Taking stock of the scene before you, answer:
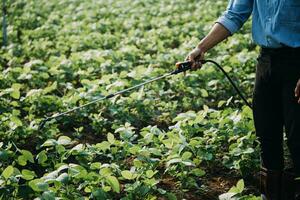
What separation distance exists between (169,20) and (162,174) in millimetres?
6487

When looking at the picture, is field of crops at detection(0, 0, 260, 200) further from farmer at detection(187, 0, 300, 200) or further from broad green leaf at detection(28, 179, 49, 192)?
farmer at detection(187, 0, 300, 200)

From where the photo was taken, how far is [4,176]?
11.1 ft

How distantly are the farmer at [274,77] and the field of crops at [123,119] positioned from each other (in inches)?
12.3

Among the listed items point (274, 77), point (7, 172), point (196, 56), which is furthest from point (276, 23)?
point (7, 172)

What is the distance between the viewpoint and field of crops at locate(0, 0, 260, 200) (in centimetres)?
371

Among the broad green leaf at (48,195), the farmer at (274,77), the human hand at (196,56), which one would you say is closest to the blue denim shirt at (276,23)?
the farmer at (274,77)

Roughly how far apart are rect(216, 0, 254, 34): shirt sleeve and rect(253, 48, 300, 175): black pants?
28 centimetres

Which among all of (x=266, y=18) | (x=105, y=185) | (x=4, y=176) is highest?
(x=266, y=18)

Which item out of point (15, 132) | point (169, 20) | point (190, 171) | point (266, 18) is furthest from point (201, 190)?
Answer: point (169, 20)

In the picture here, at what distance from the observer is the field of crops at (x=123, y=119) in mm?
3713

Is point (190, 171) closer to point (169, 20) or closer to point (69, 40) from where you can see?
point (69, 40)

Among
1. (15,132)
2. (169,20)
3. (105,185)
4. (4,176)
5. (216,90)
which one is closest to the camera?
(4,176)

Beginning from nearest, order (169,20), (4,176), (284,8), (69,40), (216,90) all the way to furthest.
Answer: (284,8) < (4,176) < (216,90) < (69,40) < (169,20)

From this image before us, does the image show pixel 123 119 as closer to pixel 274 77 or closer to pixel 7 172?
pixel 7 172
